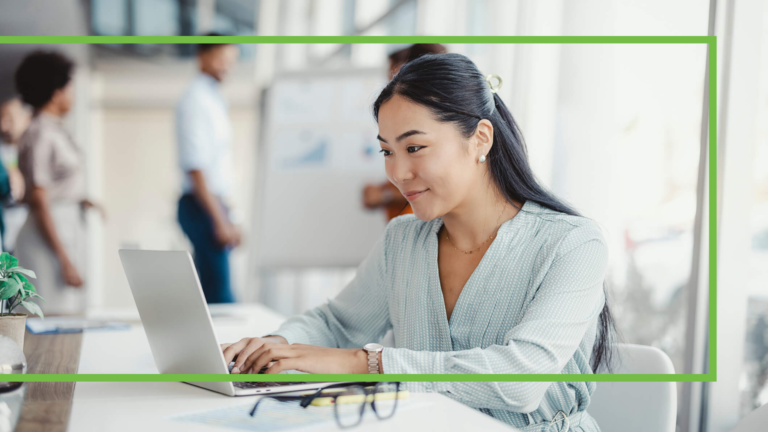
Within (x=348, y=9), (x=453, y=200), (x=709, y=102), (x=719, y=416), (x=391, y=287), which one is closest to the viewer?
(x=709, y=102)

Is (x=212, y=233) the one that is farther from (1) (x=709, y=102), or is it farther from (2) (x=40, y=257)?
(1) (x=709, y=102)

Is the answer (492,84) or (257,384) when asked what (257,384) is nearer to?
(257,384)

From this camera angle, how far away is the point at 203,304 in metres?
0.77

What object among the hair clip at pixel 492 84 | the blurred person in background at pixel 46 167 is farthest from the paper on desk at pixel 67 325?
the hair clip at pixel 492 84

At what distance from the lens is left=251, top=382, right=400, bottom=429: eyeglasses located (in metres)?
0.76

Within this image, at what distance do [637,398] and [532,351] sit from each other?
37cm

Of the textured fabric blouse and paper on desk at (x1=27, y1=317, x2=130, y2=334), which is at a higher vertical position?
the textured fabric blouse

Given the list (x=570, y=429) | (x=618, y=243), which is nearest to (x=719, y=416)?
(x=570, y=429)

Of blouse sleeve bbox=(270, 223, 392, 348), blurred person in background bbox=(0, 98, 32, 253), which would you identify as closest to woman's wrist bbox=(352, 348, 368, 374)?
blouse sleeve bbox=(270, 223, 392, 348)

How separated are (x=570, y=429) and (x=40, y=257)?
49.5 inches

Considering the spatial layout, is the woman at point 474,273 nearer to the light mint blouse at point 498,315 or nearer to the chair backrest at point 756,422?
the light mint blouse at point 498,315

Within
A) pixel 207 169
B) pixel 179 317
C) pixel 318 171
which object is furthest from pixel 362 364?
pixel 207 169

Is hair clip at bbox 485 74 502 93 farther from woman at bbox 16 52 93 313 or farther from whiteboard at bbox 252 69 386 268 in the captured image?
whiteboard at bbox 252 69 386 268

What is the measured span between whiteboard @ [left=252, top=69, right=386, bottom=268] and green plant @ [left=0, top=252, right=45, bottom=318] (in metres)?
1.60
